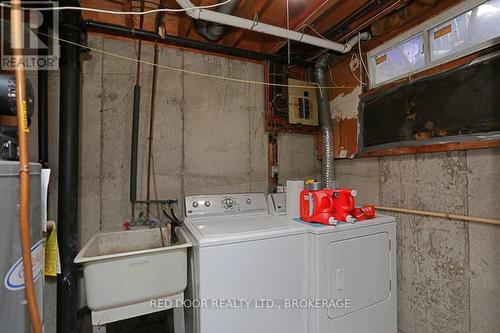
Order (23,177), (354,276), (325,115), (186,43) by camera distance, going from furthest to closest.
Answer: (325,115) → (186,43) → (354,276) → (23,177)

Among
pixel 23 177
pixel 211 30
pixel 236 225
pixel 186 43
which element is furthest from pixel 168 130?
pixel 23 177

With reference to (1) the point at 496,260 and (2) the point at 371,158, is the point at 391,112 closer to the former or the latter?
(2) the point at 371,158

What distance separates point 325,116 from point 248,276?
1709 mm

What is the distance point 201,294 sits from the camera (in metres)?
1.29

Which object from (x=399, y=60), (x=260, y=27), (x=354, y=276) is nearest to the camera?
(x=354, y=276)

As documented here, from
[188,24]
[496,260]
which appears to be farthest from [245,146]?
[496,260]

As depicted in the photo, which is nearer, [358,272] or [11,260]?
[11,260]

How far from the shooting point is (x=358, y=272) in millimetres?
1633

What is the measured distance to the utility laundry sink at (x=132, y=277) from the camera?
1.25 m

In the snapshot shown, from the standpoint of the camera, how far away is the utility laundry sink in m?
1.25

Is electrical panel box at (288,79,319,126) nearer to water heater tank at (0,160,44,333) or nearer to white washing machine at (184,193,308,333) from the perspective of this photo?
white washing machine at (184,193,308,333)

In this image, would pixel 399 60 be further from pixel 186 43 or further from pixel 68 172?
pixel 68 172

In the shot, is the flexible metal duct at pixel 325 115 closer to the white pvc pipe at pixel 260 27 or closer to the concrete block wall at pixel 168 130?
the white pvc pipe at pixel 260 27

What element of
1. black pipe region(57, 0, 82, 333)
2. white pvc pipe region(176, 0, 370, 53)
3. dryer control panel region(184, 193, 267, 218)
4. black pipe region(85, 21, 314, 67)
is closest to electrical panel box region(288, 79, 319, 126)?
black pipe region(85, 21, 314, 67)
